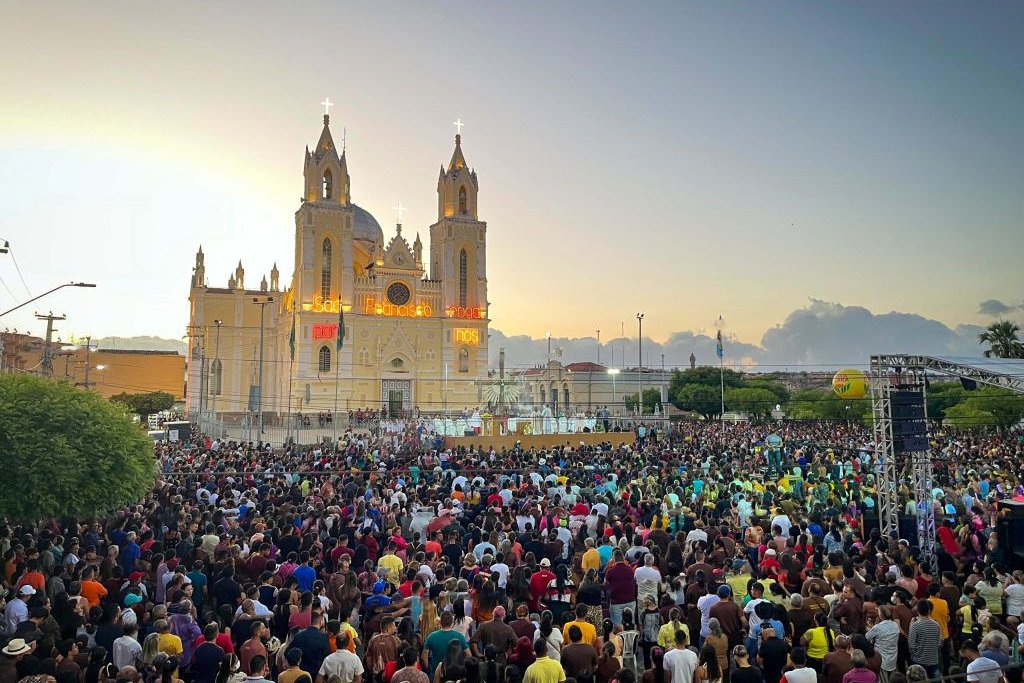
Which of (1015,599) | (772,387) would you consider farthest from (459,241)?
(1015,599)

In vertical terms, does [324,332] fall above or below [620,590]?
above

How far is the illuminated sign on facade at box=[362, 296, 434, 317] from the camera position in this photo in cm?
5947

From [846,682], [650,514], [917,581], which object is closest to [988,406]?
[650,514]

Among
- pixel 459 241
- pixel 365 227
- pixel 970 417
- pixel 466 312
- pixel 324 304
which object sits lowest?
pixel 970 417

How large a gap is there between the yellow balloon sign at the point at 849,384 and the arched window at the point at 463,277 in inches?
1686

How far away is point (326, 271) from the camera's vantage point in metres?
58.3

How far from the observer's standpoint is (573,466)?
21922 mm

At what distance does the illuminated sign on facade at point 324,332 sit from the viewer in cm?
5619

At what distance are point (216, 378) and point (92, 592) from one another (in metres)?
54.1

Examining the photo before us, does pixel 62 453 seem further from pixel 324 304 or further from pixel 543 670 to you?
pixel 324 304

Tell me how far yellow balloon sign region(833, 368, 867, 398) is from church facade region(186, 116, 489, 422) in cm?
3769

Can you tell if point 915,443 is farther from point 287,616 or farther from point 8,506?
point 8,506

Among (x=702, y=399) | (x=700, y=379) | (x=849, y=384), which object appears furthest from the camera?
(x=700, y=379)

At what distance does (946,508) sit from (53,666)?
1573 centimetres
